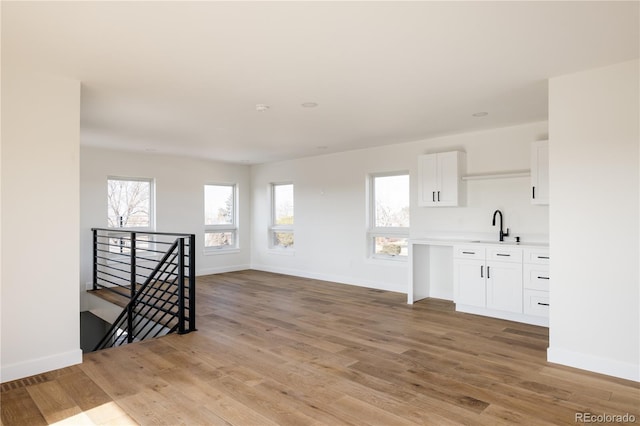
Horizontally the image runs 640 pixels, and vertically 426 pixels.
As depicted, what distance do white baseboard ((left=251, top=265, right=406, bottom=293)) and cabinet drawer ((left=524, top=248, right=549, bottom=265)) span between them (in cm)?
225

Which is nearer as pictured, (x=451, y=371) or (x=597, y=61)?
(x=597, y=61)

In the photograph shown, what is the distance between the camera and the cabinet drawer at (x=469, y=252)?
16.3 feet

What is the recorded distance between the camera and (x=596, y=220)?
10.4 ft

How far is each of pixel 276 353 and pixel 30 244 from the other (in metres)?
2.24

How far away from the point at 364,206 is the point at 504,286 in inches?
113

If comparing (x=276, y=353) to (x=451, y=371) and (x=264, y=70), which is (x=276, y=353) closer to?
(x=451, y=371)


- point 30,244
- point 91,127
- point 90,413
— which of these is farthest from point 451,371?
point 91,127

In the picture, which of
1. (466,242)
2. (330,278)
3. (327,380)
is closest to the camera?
(327,380)

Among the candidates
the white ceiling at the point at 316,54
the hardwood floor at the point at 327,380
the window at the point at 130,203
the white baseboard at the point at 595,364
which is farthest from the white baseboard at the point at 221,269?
the white baseboard at the point at 595,364

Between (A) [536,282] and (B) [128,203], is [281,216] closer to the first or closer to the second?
(B) [128,203]

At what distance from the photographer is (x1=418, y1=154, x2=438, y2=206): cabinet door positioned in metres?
5.74

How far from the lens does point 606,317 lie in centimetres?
313

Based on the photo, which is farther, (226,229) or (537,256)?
(226,229)

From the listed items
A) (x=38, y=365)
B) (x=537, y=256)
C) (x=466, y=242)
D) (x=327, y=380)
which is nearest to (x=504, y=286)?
(x=537, y=256)
